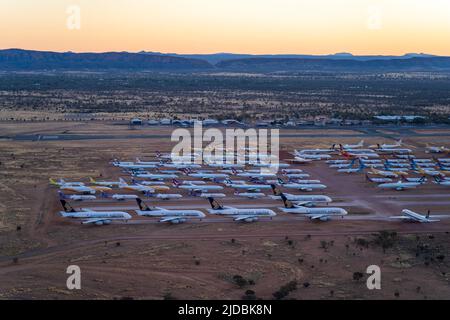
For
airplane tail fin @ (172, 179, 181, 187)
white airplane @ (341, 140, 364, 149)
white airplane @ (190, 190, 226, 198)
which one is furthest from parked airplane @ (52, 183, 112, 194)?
white airplane @ (341, 140, 364, 149)

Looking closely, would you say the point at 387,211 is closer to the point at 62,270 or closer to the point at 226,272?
the point at 226,272

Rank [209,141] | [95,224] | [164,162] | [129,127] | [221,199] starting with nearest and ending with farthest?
[95,224], [221,199], [164,162], [209,141], [129,127]

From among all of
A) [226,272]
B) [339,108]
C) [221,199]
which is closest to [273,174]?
[221,199]

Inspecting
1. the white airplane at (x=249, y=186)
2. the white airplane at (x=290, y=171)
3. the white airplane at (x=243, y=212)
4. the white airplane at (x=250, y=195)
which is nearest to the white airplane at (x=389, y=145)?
the white airplane at (x=290, y=171)

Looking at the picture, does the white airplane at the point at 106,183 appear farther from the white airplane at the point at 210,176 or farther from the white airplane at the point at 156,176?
the white airplane at the point at 210,176
